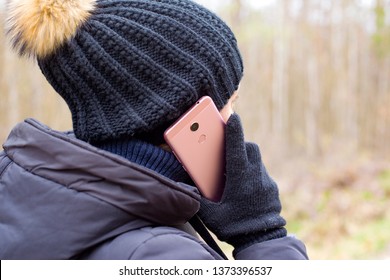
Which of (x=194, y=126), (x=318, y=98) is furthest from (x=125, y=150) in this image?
(x=318, y=98)

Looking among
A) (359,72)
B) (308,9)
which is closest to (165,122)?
(308,9)

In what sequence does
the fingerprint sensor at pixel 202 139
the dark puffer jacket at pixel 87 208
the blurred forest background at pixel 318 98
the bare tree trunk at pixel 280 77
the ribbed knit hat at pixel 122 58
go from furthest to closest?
the bare tree trunk at pixel 280 77 < the blurred forest background at pixel 318 98 < the fingerprint sensor at pixel 202 139 < the ribbed knit hat at pixel 122 58 < the dark puffer jacket at pixel 87 208

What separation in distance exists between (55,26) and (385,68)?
805 inches

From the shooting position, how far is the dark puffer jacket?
4.22 feet

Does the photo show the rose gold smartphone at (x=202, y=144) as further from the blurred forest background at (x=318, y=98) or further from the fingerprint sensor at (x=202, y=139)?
the blurred forest background at (x=318, y=98)

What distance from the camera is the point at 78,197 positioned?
4.28ft

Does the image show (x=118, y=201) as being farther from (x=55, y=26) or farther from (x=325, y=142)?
(x=325, y=142)

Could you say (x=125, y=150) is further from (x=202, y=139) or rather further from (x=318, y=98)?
(x=318, y=98)

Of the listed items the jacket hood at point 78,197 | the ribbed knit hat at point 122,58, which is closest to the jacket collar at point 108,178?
the jacket hood at point 78,197

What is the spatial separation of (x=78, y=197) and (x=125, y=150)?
10.5 inches

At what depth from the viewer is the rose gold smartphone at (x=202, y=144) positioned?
1.59m

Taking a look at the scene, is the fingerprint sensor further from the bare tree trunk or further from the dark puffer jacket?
the bare tree trunk

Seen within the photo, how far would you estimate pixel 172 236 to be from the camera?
1326 mm

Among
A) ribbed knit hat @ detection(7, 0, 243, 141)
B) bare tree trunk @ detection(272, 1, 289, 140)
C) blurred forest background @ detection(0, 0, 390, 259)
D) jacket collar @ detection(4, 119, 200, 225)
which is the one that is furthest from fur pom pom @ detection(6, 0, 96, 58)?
bare tree trunk @ detection(272, 1, 289, 140)
